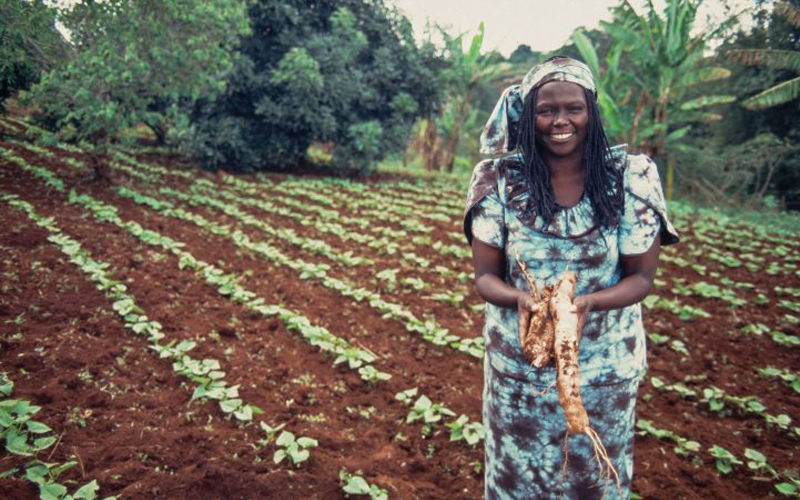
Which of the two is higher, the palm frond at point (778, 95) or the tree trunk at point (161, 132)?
the palm frond at point (778, 95)

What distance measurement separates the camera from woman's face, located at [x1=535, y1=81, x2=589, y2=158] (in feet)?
4.98

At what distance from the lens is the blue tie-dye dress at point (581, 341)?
61.2 inches

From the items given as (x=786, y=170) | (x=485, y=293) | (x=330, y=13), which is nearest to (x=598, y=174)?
(x=485, y=293)

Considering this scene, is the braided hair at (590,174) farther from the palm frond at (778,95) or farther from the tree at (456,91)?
the tree at (456,91)

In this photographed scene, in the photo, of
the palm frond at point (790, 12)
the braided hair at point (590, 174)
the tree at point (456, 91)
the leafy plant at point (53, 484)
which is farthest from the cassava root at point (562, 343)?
the tree at point (456, 91)

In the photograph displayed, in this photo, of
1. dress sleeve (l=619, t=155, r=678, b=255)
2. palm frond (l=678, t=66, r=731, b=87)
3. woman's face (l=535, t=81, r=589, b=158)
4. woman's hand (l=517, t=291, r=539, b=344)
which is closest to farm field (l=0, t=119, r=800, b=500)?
woman's hand (l=517, t=291, r=539, b=344)

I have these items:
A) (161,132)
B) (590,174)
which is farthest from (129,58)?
(161,132)

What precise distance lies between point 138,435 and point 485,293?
7.00 feet

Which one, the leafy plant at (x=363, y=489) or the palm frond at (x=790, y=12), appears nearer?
the leafy plant at (x=363, y=489)

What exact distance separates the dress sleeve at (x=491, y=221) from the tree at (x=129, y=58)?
6.98 m

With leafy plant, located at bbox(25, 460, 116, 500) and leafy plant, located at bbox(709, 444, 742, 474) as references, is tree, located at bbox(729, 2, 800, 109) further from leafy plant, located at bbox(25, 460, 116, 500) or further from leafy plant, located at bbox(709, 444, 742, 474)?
leafy plant, located at bbox(25, 460, 116, 500)

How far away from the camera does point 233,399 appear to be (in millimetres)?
3055

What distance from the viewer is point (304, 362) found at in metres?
3.69

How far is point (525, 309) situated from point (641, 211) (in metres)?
0.49
